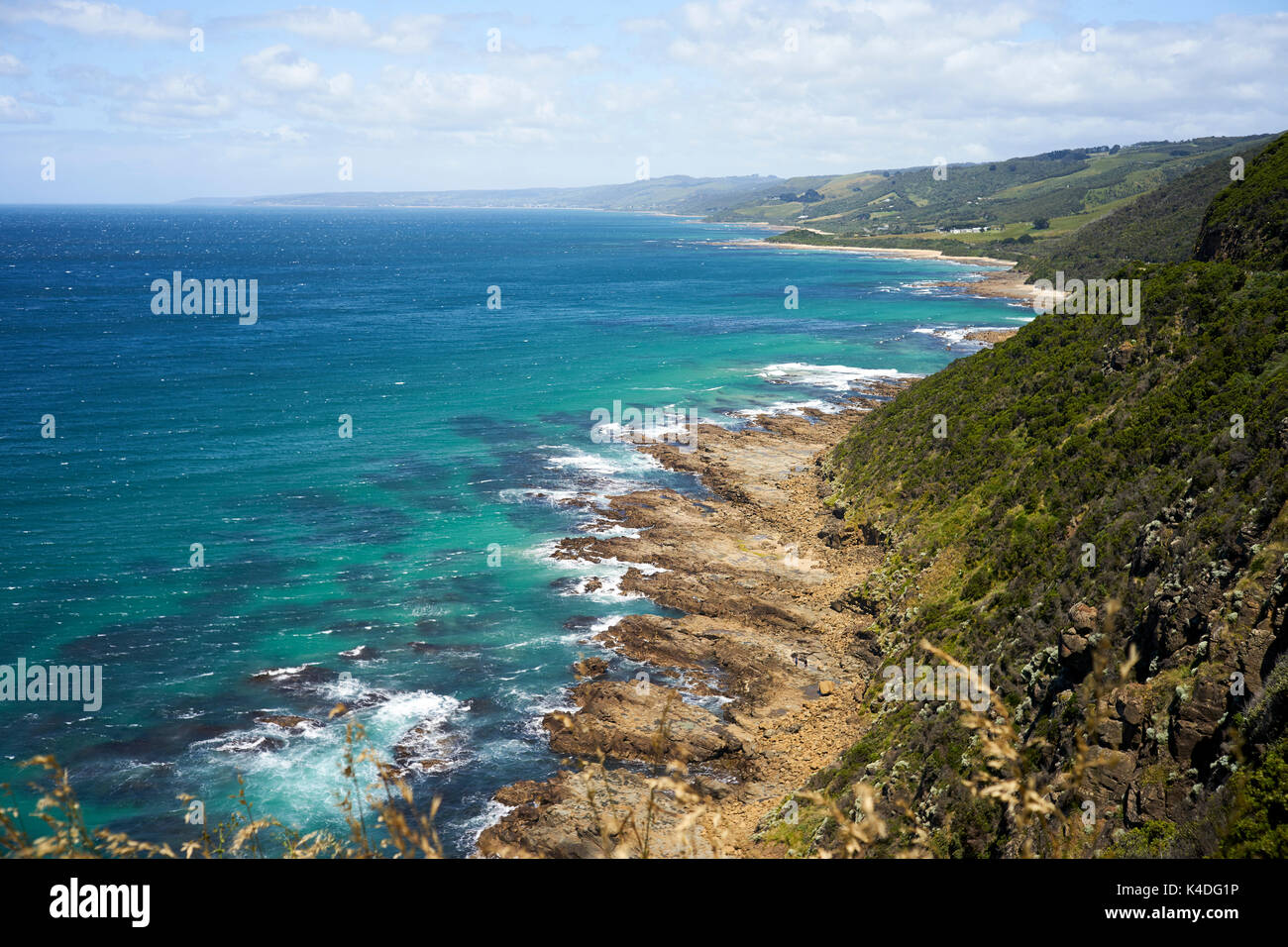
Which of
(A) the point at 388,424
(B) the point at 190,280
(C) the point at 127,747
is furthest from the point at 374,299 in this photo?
(C) the point at 127,747

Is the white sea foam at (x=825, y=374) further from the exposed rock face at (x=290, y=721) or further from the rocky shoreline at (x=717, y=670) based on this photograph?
the exposed rock face at (x=290, y=721)

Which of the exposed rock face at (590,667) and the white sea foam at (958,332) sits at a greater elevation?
the white sea foam at (958,332)

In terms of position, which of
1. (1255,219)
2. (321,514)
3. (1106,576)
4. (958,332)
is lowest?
(321,514)

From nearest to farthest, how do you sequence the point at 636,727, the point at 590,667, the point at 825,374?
the point at 636,727 → the point at 590,667 → the point at 825,374

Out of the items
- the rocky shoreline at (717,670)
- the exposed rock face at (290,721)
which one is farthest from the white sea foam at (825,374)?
the exposed rock face at (290,721)

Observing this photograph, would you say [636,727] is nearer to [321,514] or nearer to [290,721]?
[290,721]

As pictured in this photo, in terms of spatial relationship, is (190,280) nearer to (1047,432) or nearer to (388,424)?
(388,424)

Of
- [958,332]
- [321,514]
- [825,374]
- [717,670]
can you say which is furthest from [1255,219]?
[958,332]
